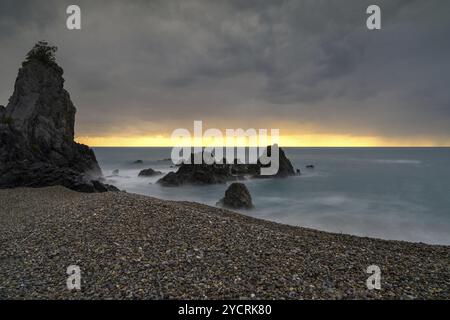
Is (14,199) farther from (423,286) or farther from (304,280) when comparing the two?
(423,286)

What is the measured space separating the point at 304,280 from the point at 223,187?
3961 cm

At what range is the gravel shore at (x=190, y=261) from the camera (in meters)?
7.27

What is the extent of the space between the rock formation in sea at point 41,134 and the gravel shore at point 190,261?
1164 cm

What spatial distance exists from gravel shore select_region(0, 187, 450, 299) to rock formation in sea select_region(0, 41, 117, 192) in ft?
38.2

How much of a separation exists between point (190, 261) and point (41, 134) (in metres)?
28.2

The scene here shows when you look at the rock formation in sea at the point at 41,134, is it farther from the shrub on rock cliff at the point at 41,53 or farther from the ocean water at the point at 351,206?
the ocean water at the point at 351,206

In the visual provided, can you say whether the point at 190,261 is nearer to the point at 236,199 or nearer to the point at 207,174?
the point at 236,199

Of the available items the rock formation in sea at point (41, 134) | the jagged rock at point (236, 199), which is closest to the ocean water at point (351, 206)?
the jagged rock at point (236, 199)

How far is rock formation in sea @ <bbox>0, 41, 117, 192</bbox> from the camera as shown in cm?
2383

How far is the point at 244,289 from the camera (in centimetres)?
725

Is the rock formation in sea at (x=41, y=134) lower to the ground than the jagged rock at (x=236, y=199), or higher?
higher

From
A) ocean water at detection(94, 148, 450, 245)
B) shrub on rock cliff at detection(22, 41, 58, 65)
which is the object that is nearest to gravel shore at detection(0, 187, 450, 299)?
ocean water at detection(94, 148, 450, 245)

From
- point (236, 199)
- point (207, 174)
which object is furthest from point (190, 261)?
point (207, 174)
